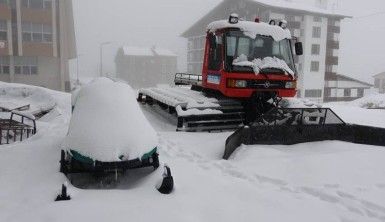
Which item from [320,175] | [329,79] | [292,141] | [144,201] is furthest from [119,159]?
[329,79]

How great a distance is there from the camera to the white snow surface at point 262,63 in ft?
32.8

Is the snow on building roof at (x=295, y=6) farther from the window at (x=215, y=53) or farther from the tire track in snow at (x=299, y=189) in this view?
the tire track in snow at (x=299, y=189)

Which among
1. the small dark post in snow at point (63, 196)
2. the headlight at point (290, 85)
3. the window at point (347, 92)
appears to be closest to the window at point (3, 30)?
the headlight at point (290, 85)

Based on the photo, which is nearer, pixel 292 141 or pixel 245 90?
pixel 292 141

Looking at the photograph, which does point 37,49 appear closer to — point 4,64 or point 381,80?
point 4,64

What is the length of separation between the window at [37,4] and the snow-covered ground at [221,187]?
29.8 metres

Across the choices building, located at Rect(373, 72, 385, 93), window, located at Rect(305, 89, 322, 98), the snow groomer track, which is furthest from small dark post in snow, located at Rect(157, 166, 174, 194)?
building, located at Rect(373, 72, 385, 93)

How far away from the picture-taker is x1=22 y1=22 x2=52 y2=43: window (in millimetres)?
34406

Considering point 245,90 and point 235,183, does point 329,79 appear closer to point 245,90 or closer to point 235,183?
point 245,90

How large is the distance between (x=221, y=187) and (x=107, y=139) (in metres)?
2.01

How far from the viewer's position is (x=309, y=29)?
4847 cm

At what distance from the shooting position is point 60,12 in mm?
36438

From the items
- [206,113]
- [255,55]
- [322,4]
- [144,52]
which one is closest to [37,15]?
[255,55]

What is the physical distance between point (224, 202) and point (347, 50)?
16169 cm
